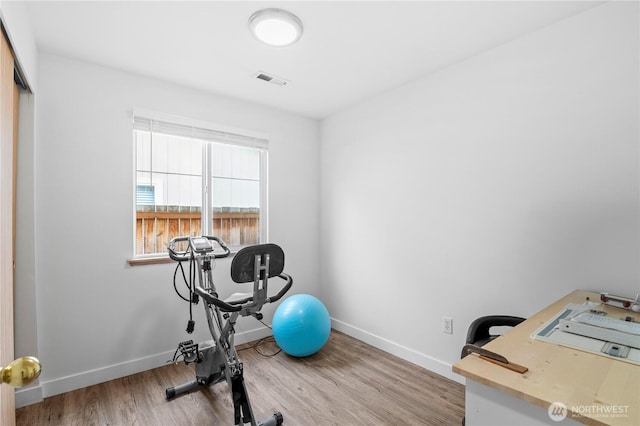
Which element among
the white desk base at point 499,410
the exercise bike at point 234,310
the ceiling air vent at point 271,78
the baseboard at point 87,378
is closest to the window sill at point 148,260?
the exercise bike at point 234,310

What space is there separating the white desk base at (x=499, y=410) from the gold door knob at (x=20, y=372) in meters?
1.17

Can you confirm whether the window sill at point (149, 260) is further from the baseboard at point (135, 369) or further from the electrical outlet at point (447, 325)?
the electrical outlet at point (447, 325)

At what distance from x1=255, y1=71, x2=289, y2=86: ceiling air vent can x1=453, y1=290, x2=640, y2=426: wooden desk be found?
2530 mm

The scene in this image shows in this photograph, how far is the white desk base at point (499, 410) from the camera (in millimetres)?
799

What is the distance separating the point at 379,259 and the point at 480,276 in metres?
0.98

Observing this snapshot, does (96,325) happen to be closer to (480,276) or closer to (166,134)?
(166,134)

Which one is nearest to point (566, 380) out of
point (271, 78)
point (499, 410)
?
point (499, 410)

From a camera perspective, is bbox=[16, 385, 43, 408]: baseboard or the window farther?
the window

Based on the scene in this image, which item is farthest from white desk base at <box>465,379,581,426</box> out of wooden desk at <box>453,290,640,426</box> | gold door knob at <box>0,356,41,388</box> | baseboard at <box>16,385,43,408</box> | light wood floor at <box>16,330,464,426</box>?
baseboard at <box>16,385,43,408</box>

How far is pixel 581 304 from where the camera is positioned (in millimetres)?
1575

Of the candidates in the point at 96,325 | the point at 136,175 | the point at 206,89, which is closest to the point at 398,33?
the point at 206,89

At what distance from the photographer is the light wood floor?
6.50 feet

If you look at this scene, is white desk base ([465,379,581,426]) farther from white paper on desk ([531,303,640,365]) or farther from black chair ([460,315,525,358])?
black chair ([460,315,525,358])

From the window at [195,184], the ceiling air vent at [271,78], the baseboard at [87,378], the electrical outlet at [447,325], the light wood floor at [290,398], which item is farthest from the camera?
the window at [195,184]
